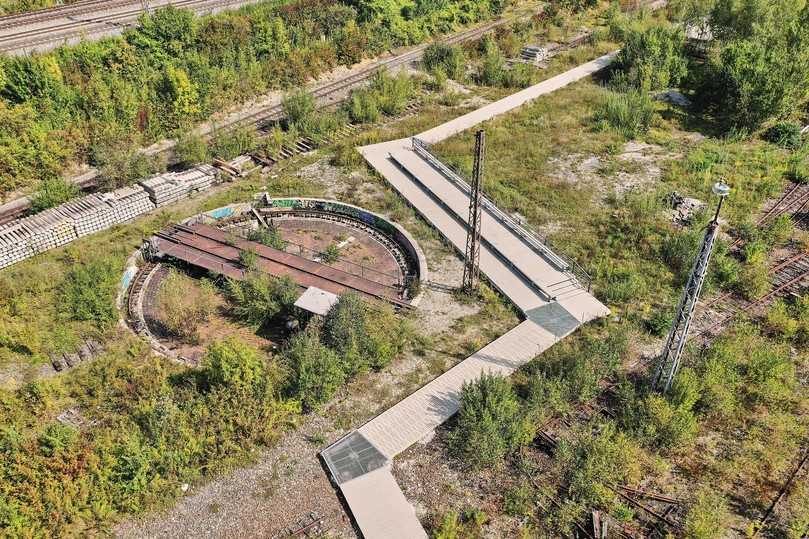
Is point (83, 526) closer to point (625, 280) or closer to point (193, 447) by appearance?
point (193, 447)

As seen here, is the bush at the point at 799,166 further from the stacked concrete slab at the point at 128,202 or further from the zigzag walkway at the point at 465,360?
the stacked concrete slab at the point at 128,202

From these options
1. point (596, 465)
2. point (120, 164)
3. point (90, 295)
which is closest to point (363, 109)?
point (120, 164)

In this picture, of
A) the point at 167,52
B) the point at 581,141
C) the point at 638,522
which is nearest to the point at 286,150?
the point at 167,52

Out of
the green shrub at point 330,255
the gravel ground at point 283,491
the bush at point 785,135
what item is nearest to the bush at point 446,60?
the bush at point 785,135

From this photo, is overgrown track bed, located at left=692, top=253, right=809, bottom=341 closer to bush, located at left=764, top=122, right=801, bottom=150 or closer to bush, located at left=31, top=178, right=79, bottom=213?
bush, located at left=764, top=122, right=801, bottom=150

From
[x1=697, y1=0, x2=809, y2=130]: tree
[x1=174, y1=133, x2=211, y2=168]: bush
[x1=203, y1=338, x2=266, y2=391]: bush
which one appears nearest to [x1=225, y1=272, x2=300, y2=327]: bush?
[x1=203, y1=338, x2=266, y2=391]: bush
